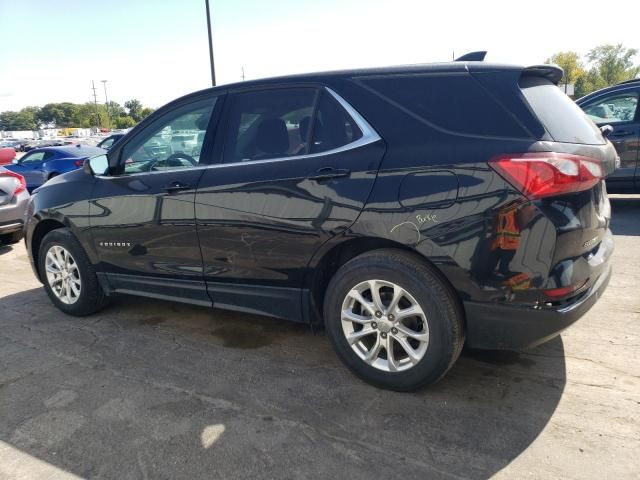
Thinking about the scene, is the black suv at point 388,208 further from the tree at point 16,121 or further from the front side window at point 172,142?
the tree at point 16,121

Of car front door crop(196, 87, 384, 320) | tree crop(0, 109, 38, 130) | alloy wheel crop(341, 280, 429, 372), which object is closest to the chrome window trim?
car front door crop(196, 87, 384, 320)

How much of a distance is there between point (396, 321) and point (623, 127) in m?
6.33

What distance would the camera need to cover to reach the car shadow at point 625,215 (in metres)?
6.45

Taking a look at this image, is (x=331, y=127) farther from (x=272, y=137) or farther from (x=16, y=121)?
(x=16, y=121)

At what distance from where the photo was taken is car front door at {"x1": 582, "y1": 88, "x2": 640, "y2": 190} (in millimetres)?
7293

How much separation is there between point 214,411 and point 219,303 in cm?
89

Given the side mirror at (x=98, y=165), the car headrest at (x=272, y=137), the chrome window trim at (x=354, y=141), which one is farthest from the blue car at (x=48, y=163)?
the chrome window trim at (x=354, y=141)

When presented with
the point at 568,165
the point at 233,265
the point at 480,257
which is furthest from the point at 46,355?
the point at 568,165

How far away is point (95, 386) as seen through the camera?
322cm

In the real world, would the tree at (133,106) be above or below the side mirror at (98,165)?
above

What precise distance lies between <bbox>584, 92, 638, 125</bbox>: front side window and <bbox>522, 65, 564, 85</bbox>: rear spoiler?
5.09 meters

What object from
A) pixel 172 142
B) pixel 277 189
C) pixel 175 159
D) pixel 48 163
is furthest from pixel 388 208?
pixel 48 163

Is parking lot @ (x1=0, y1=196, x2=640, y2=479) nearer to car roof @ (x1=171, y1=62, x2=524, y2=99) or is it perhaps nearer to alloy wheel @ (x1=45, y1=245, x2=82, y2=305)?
alloy wheel @ (x1=45, y1=245, x2=82, y2=305)

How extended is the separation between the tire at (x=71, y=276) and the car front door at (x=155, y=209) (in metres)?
0.21
